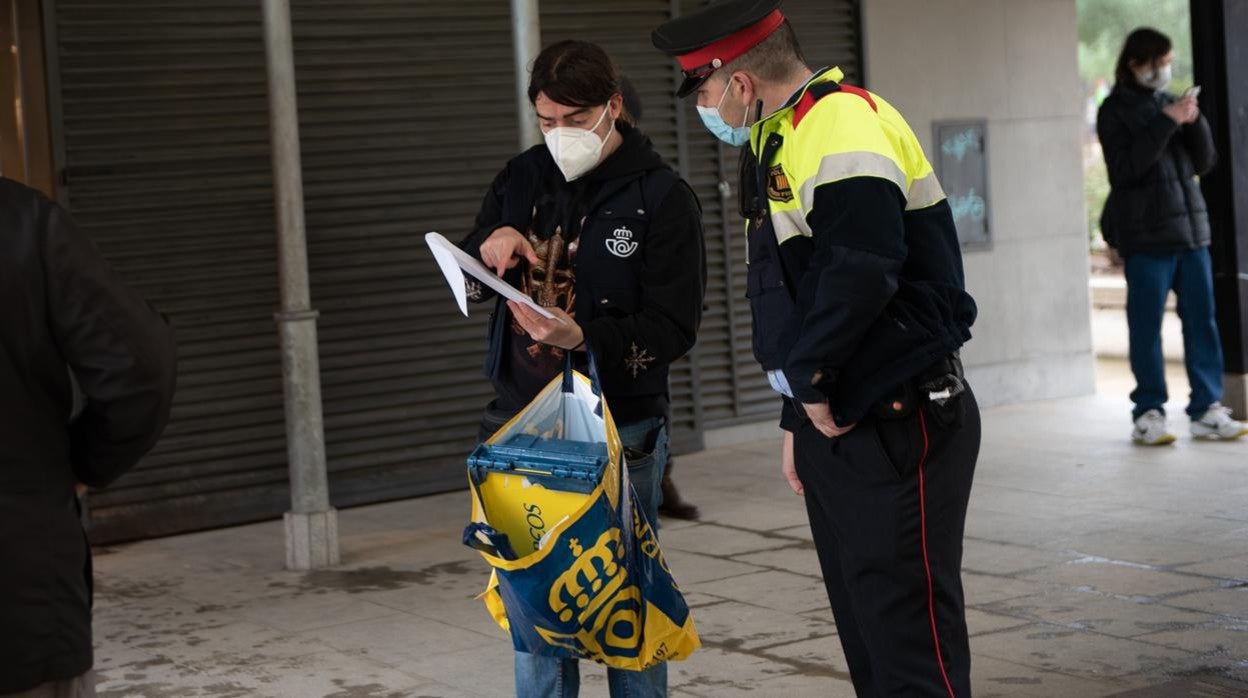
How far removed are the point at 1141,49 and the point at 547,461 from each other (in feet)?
20.4

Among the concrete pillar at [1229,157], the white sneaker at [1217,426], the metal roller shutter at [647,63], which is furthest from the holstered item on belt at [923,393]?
the concrete pillar at [1229,157]

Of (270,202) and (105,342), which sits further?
(270,202)

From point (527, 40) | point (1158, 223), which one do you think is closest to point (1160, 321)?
point (1158, 223)

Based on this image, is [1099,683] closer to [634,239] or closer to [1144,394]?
[634,239]

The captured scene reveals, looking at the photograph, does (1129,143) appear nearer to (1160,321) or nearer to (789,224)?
(1160,321)

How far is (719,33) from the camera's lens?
356 cm

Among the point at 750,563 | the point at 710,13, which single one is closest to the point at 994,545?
the point at 750,563

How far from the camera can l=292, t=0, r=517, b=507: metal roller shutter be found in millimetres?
8352

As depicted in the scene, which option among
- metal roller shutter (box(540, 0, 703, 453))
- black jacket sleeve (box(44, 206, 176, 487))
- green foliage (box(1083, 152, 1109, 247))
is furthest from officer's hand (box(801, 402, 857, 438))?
green foliage (box(1083, 152, 1109, 247))

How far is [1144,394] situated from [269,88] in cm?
500

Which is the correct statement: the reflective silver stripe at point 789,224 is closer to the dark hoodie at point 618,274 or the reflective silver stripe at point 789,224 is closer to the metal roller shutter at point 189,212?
the dark hoodie at point 618,274

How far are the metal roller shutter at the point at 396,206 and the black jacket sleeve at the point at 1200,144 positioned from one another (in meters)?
3.62

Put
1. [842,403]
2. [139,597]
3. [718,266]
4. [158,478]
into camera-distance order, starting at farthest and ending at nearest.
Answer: [718,266], [158,478], [139,597], [842,403]

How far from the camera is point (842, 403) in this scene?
3.46 metres
